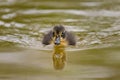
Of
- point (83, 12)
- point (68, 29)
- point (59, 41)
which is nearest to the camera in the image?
point (59, 41)

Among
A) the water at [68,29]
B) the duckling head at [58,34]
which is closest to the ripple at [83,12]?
the water at [68,29]

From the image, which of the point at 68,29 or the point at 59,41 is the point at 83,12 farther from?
the point at 59,41

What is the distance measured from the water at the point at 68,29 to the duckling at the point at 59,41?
7cm

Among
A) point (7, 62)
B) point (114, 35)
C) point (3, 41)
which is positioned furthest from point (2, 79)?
point (114, 35)

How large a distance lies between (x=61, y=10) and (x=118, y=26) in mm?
1368

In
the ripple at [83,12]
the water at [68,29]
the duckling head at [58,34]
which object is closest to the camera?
the water at [68,29]

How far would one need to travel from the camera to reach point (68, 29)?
22.8 feet

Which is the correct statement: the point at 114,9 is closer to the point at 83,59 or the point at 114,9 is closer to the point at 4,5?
the point at 4,5

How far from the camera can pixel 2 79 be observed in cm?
477

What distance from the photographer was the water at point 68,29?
5051 mm

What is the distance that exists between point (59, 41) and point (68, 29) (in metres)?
1.16

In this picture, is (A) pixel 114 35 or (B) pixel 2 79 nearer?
(B) pixel 2 79

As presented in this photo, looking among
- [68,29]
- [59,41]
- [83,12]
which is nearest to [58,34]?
[59,41]

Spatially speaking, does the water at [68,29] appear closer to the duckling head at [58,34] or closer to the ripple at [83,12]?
the ripple at [83,12]
